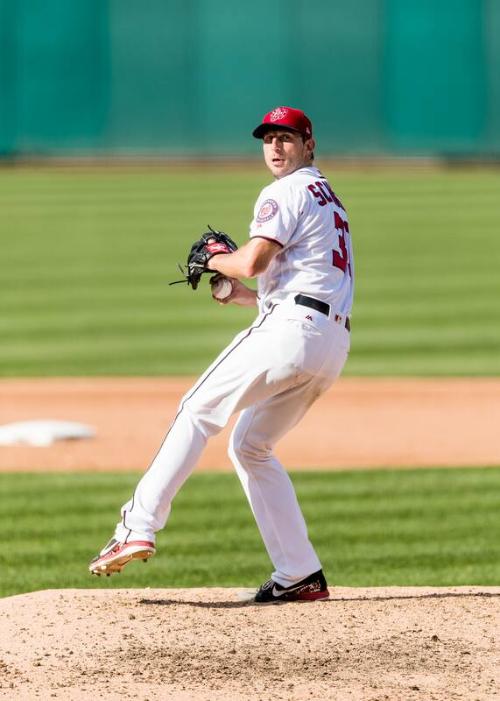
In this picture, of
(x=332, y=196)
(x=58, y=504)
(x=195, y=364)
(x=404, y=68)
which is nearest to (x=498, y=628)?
(x=332, y=196)

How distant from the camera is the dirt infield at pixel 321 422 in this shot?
930 cm

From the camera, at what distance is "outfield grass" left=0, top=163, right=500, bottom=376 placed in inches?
542

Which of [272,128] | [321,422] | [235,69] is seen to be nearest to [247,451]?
[272,128]

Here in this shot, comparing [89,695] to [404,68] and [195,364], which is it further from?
[404,68]

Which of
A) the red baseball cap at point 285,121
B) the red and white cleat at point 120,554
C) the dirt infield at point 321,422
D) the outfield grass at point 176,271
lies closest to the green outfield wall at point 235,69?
the outfield grass at point 176,271

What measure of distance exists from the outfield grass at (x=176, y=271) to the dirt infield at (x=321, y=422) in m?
0.92

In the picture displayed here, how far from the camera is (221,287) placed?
532 cm

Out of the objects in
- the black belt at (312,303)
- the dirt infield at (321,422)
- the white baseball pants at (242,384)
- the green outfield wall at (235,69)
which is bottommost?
the dirt infield at (321,422)

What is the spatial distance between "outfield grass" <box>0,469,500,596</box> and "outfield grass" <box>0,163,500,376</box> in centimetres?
414

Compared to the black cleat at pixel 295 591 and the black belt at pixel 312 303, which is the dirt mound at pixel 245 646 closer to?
the black cleat at pixel 295 591

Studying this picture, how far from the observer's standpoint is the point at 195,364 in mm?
13172

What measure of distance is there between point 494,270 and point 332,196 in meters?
14.5

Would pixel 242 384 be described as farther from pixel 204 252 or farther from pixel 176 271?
pixel 176 271

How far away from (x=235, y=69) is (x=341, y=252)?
28196 millimetres
